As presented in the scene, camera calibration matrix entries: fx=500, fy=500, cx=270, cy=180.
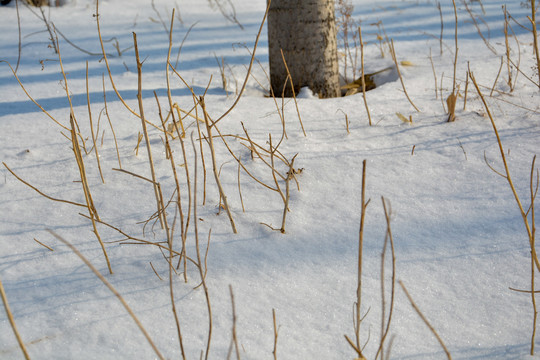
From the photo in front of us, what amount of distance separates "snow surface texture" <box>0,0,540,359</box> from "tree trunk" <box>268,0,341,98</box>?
12cm

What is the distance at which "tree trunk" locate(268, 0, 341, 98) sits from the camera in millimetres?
2125

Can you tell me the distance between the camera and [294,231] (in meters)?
1.32

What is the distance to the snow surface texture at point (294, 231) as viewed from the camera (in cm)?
100

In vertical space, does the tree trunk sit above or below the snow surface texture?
above

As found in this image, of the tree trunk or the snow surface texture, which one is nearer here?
the snow surface texture

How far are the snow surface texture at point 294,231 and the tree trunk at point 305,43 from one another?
0.39 ft

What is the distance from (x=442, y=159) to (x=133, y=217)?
38.6 inches

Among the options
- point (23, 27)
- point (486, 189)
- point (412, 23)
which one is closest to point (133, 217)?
point (486, 189)

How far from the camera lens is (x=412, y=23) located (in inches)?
143

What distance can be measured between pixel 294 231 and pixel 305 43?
112cm

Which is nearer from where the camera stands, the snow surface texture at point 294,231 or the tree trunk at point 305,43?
the snow surface texture at point 294,231

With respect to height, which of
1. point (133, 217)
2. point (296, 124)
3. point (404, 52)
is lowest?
point (133, 217)

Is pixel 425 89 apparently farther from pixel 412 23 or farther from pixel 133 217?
pixel 412 23

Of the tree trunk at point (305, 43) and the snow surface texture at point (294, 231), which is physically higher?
the tree trunk at point (305, 43)
